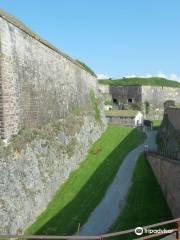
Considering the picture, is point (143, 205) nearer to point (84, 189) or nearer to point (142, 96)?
point (84, 189)

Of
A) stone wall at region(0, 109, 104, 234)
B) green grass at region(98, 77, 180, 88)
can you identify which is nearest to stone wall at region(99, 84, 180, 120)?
green grass at region(98, 77, 180, 88)

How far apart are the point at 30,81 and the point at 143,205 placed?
29.9 feet

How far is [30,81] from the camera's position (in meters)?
22.5

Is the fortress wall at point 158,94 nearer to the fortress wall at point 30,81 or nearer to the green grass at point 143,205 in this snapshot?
the fortress wall at point 30,81

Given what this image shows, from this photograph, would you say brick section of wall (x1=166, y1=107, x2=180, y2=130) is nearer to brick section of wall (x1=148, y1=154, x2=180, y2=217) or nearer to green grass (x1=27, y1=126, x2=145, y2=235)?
brick section of wall (x1=148, y1=154, x2=180, y2=217)

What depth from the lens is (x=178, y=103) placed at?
230 ft

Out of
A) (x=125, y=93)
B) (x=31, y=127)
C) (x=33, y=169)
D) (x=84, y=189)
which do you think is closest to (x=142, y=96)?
(x=125, y=93)

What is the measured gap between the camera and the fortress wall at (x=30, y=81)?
18.9 meters

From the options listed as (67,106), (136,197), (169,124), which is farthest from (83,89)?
(136,197)

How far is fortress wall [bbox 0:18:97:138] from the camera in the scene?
18859mm

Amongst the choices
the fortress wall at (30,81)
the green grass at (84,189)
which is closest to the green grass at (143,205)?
the green grass at (84,189)

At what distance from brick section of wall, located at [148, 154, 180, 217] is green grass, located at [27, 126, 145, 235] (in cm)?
319

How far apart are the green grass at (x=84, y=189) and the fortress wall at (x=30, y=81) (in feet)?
13.7

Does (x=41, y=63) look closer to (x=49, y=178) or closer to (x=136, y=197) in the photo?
(x=49, y=178)
